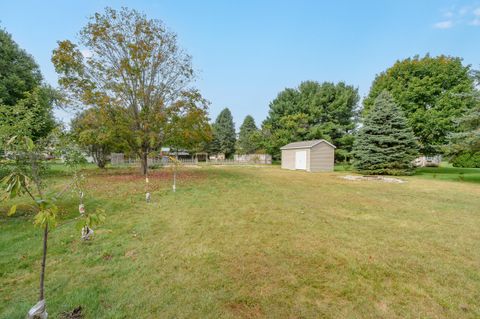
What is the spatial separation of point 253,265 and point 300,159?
724 inches

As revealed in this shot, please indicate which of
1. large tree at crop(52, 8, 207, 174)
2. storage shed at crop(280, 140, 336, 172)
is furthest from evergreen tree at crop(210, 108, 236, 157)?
large tree at crop(52, 8, 207, 174)

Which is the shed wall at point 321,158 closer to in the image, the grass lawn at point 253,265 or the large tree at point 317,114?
the large tree at point 317,114

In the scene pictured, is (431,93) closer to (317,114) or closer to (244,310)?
(317,114)

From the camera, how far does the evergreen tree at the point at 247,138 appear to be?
36.6m

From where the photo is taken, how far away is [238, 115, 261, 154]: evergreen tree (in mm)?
36625

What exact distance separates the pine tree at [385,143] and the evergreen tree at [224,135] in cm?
2605

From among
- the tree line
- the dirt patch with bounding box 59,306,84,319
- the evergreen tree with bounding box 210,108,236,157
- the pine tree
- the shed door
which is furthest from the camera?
the evergreen tree with bounding box 210,108,236,157

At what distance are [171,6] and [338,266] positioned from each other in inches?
527

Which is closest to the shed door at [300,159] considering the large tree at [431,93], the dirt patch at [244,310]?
the large tree at [431,93]

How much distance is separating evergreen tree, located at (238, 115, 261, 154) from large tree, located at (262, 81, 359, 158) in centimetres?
572

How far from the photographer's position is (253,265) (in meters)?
2.87

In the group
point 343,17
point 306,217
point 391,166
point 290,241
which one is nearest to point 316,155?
point 391,166

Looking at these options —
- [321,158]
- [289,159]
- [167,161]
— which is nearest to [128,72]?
[321,158]

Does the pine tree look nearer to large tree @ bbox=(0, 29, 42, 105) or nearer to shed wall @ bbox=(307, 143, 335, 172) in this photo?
shed wall @ bbox=(307, 143, 335, 172)
